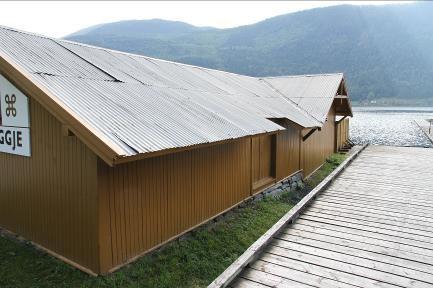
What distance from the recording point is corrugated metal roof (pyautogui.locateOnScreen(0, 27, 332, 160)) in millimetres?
6660

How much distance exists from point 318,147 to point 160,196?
43.4ft

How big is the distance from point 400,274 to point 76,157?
5.78 m

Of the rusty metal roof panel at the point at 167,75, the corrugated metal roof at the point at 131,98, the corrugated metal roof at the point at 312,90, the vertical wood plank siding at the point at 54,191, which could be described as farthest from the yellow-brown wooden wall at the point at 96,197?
the corrugated metal roof at the point at 312,90

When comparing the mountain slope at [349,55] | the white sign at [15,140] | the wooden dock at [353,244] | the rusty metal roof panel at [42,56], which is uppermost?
the mountain slope at [349,55]

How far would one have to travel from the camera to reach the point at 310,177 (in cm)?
1769

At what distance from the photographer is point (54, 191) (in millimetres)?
7281

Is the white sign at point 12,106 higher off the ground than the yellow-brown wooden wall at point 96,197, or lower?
higher

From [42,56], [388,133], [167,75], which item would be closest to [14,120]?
[42,56]

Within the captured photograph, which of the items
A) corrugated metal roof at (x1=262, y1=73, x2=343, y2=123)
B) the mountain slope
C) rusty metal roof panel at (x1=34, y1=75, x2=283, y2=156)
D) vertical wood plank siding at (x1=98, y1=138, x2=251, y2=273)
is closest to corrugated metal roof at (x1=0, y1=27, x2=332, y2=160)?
rusty metal roof panel at (x1=34, y1=75, x2=283, y2=156)

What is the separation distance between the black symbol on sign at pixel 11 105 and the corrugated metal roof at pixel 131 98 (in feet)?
2.53

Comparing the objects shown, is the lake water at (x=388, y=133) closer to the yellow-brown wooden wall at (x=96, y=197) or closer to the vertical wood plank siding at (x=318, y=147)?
A: the vertical wood plank siding at (x=318, y=147)

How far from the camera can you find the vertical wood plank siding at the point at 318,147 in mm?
16969

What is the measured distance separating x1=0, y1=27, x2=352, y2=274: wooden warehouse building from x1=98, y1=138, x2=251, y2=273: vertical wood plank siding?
0.9 inches

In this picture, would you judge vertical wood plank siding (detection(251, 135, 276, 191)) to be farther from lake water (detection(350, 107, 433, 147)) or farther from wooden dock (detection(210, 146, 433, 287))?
lake water (detection(350, 107, 433, 147))
